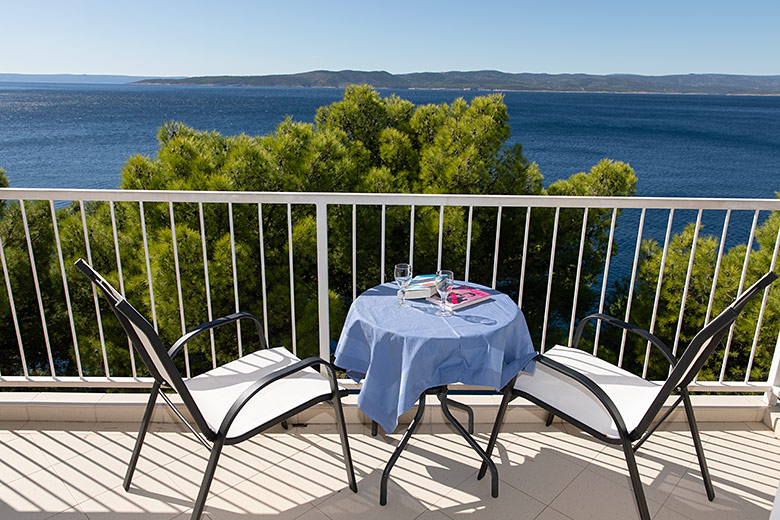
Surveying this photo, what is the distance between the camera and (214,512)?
6.48 feet

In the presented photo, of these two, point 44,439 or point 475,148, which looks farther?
point 475,148

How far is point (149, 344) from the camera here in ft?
5.41

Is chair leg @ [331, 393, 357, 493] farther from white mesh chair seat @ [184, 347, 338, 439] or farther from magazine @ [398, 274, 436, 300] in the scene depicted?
magazine @ [398, 274, 436, 300]

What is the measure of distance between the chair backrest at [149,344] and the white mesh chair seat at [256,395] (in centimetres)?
15

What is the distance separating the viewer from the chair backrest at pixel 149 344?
1.60m

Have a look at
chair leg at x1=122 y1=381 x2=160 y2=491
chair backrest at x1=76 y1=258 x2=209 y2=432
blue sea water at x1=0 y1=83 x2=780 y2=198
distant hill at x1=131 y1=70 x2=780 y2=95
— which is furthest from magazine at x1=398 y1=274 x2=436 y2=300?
distant hill at x1=131 y1=70 x2=780 y2=95

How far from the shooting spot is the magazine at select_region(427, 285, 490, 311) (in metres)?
2.04

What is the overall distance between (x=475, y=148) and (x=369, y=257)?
3275 mm

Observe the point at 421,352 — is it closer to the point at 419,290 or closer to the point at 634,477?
the point at 419,290

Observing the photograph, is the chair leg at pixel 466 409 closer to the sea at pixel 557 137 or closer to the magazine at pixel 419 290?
the magazine at pixel 419 290

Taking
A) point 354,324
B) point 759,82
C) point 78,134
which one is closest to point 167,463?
point 354,324

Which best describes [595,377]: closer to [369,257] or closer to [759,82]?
[369,257]

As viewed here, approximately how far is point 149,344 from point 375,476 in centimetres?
111

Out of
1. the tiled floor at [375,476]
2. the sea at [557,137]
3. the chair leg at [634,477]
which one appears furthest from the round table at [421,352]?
the sea at [557,137]
